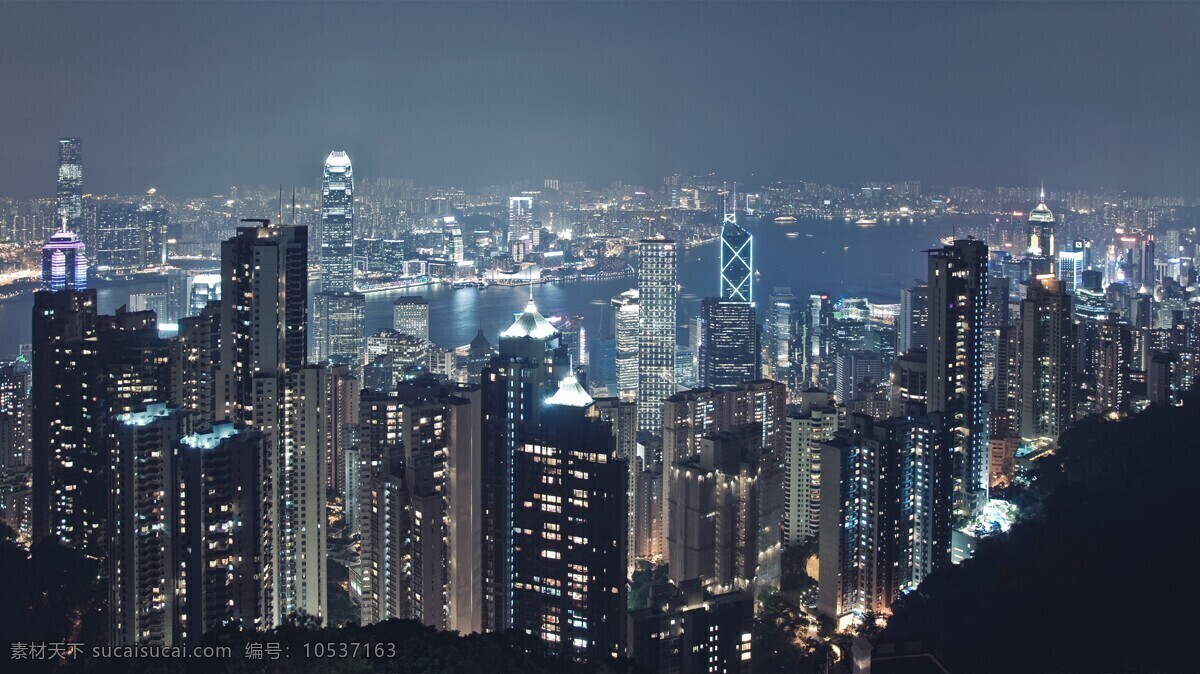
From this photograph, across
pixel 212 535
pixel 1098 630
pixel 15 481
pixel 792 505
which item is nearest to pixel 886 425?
Result: pixel 792 505

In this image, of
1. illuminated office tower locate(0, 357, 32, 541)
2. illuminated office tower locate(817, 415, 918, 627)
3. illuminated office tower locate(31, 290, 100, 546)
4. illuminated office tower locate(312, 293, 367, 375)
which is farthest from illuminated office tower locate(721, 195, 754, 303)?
illuminated office tower locate(0, 357, 32, 541)

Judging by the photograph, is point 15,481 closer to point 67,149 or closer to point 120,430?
point 67,149

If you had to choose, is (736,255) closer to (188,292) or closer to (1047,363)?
(1047,363)

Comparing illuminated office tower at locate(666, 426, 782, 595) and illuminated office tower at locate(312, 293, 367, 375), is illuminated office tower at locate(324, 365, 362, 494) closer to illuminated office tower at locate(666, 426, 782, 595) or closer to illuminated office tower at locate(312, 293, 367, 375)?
illuminated office tower at locate(666, 426, 782, 595)

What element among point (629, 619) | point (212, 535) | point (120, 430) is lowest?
point (629, 619)

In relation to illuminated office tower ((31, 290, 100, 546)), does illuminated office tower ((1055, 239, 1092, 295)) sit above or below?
above

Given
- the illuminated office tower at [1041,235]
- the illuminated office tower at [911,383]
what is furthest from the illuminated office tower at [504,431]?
the illuminated office tower at [1041,235]
